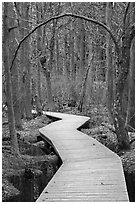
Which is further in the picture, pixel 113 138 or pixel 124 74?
pixel 113 138

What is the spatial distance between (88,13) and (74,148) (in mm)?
12158

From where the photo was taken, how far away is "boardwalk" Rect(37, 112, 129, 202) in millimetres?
5387

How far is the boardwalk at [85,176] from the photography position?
212 inches

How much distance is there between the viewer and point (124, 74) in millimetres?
9320

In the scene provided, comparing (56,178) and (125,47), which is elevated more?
(125,47)

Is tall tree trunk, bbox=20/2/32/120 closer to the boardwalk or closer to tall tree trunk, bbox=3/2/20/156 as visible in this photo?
the boardwalk

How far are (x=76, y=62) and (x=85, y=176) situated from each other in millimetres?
22614

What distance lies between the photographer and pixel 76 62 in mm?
28609

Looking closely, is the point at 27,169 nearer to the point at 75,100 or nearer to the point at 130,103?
the point at 130,103

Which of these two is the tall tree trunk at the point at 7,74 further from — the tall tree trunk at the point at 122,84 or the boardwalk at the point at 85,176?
the tall tree trunk at the point at 122,84

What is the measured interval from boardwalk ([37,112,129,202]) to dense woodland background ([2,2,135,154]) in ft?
4.56

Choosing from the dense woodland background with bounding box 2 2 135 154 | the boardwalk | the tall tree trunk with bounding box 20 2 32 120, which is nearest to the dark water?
the boardwalk

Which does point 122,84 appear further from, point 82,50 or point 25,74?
point 82,50

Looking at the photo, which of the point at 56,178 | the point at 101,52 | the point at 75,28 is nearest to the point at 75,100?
the point at 75,28
